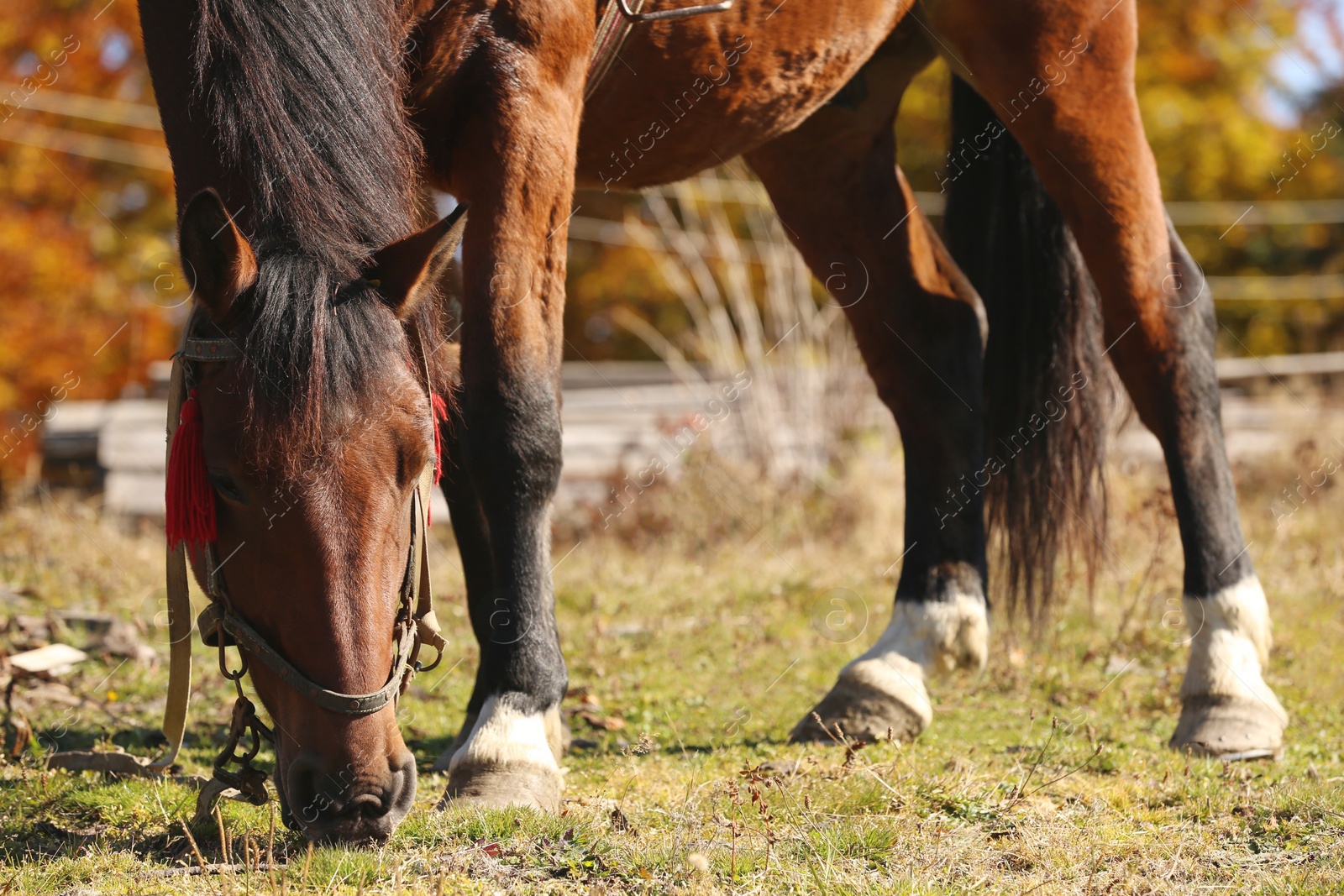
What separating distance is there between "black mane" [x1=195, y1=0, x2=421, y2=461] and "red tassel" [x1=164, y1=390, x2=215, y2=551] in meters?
0.17

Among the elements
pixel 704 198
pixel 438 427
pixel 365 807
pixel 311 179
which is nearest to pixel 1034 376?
pixel 438 427

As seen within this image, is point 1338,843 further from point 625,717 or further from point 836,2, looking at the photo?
point 836,2

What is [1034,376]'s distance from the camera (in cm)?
393

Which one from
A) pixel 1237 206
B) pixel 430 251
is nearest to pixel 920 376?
pixel 430 251

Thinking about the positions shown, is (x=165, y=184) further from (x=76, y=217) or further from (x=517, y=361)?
(x=517, y=361)

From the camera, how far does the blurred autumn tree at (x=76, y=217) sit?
33.6 ft

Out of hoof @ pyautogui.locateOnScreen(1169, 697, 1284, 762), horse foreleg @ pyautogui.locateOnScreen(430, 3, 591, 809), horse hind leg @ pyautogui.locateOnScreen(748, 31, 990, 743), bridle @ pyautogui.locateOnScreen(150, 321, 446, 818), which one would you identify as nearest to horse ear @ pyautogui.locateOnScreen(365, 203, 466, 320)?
bridle @ pyautogui.locateOnScreen(150, 321, 446, 818)

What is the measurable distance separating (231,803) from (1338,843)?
95.1 inches

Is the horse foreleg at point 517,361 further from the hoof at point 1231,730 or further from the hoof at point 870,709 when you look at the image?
the hoof at point 1231,730

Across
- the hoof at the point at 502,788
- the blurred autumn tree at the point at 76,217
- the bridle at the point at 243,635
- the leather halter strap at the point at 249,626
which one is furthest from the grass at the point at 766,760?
the blurred autumn tree at the point at 76,217

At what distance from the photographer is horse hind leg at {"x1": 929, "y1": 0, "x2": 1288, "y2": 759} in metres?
3.41

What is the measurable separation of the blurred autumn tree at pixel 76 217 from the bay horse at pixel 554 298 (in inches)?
306

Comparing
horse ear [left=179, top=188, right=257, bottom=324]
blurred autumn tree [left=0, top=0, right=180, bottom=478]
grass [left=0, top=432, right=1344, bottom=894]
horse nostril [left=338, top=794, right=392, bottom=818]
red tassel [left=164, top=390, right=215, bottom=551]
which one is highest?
blurred autumn tree [left=0, top=0, right=180, bottom=478]

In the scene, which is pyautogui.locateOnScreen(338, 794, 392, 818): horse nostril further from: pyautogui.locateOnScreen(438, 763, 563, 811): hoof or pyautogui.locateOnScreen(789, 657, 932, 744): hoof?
pyautogui.locateOnScreen(789, 657, 932, 744): hoof
